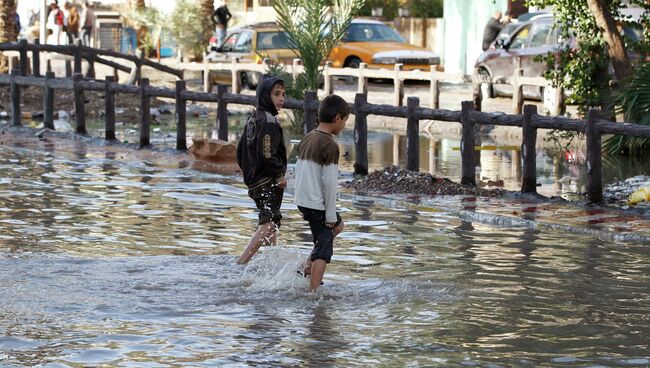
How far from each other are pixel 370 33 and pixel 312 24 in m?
10.3

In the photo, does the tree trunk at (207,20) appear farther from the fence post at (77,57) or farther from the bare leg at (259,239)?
the bare leg at (259,239)

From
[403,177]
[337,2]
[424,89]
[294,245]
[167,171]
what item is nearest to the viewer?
[294,245]

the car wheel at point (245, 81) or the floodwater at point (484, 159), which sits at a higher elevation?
the car wheel at point (245, 81)

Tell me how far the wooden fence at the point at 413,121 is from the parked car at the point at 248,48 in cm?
1005

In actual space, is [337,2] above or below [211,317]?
above

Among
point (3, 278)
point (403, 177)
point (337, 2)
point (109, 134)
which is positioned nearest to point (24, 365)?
point (3, 278)

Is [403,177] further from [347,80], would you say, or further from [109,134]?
[347,80]

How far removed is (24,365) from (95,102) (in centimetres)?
2381

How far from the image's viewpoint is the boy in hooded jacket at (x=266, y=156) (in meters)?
9.96

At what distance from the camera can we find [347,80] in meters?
34.5

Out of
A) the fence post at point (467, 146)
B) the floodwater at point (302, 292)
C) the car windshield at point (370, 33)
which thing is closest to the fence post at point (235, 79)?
the car windshield at point (370, 33)

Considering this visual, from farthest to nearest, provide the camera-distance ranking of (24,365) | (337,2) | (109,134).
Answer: (337,2)
(109,134)
(24,365)

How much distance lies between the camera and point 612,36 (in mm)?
20719

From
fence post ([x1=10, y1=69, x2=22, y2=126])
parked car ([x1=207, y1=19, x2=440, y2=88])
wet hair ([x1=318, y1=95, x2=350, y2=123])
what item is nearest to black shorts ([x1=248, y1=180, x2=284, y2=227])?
wet hair ([x1=318, y1=95, x2=350, y2=123])
